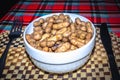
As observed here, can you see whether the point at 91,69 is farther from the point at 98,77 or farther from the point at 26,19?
the point at 26,19

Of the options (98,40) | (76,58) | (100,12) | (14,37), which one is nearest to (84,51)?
(76,58)

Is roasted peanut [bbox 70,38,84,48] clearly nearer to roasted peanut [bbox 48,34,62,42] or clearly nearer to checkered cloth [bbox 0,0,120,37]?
roasted peanut [bbox 48,34,62,42]

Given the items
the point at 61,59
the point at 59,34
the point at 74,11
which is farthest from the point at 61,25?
the point at 74,11

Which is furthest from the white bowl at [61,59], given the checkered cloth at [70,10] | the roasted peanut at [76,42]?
the checkered cloth at [70,10]

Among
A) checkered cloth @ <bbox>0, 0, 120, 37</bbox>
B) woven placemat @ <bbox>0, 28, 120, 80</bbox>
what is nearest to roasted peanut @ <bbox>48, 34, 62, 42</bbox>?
woven placemat @ <bbox>0, 28, 120, 80</bbox>

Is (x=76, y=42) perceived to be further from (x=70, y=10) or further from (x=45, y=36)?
(x=70, y=10)

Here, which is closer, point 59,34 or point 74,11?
point 59,34
